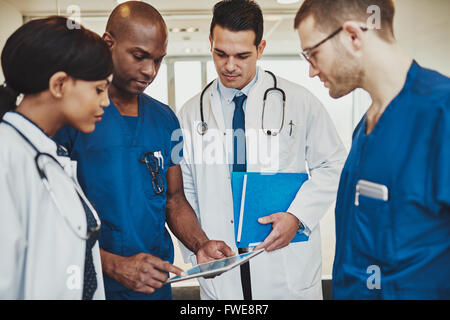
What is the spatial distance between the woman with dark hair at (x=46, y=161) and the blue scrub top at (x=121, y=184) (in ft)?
0.68

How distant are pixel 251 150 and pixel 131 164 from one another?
49 cm

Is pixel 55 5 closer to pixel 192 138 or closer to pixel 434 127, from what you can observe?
pixel 192 138

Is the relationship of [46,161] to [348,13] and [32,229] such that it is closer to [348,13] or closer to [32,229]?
[32,229]

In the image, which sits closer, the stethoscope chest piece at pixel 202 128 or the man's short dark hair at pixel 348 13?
the man's short dark hair at pixel 348 13

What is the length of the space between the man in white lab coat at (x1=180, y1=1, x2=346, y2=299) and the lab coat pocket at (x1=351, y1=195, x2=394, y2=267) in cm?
49

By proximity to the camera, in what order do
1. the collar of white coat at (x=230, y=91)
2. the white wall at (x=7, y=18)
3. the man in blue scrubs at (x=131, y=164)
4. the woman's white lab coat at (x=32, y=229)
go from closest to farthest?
the woman's white lab coat at (x=32, y=229) → the man in blue scrubs at (x=131, y=164) → the collar of white coat at (x=230, y=91) → the white wall at (x=7, y=18)

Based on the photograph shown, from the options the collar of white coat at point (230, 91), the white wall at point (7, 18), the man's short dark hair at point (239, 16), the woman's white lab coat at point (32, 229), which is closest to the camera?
the woman's white lab coat at point (32, 229)

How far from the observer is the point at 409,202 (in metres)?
0.66

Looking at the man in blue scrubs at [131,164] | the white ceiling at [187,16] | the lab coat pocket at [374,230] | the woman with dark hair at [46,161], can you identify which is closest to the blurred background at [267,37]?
the white ceiling at [187,16]

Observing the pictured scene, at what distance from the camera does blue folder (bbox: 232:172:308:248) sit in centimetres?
109

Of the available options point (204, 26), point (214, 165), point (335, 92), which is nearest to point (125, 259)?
point (214, 165)

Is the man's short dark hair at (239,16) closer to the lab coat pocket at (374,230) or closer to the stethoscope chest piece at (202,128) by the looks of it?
the stethoscope chest piece at (202,128)

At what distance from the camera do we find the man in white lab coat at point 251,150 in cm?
130

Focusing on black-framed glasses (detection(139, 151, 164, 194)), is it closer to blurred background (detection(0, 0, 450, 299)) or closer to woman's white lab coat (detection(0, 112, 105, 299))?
woman's white lab coat (detection(0, 112, 105, 299))
